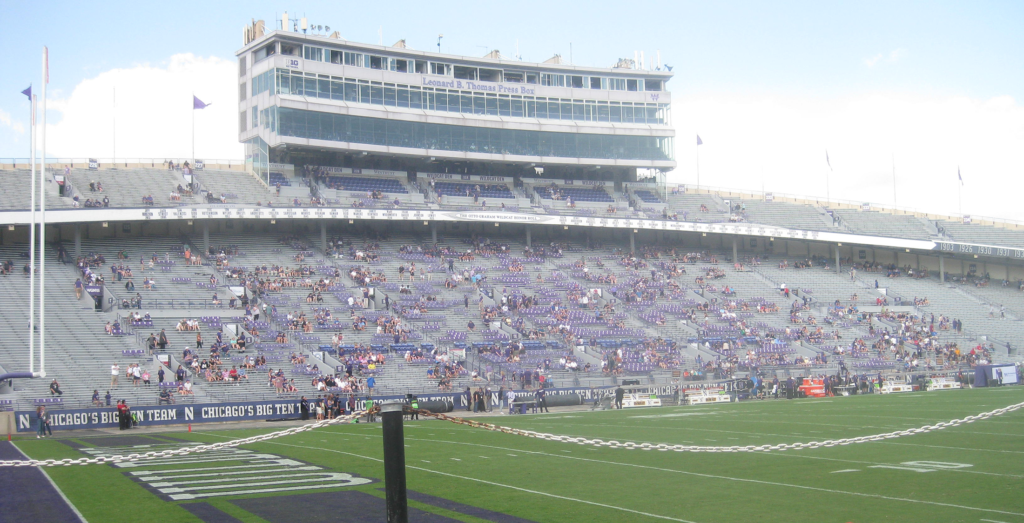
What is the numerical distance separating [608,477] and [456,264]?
135ft

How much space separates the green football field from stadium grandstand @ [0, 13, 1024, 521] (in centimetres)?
1532

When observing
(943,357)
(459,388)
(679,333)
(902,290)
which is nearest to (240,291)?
(459,388)

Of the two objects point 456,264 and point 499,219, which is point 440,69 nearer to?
point 499,219

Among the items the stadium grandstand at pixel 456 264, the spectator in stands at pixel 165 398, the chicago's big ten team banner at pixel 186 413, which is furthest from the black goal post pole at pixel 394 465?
the spectator in stands at pixel 165 398

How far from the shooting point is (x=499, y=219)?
59.0m

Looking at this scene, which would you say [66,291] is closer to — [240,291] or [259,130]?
[240,291]

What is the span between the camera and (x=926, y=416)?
27328 millimetres

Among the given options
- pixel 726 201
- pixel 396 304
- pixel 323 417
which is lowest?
pixel 323 417

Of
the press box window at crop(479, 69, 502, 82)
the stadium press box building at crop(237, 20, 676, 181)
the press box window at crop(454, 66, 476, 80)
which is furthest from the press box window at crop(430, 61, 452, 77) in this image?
the press box window at crop(479, 69, 502, 82)

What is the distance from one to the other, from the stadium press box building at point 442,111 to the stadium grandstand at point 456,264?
17 centimetres

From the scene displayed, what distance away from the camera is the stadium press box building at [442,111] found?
59.4 meters

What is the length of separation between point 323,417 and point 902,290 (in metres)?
46.1

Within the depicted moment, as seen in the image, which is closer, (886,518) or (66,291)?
(886,518)

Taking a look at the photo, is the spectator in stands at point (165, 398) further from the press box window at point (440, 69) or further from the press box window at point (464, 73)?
the press box window at point (464, 73)
